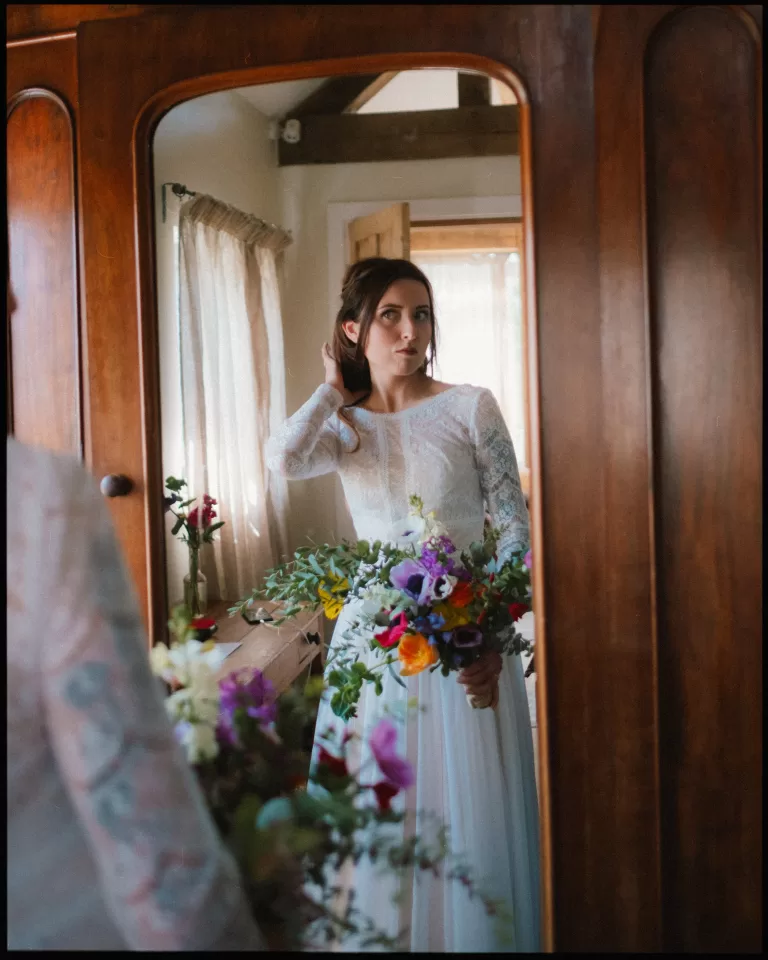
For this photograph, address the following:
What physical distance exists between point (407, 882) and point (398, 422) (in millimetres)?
603

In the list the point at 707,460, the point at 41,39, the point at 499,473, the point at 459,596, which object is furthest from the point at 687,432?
the point at 41,39

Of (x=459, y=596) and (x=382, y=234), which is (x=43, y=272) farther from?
(x=459, y=596)

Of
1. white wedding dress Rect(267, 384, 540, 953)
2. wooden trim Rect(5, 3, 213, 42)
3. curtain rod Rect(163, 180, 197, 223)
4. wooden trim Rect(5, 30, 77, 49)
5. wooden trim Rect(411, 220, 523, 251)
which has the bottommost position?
white wedding dress Rect(267, 384, 540, 953)

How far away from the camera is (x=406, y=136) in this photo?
1069 millimetres

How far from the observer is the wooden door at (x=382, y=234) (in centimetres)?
107

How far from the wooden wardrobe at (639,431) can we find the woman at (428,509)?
0.19ft

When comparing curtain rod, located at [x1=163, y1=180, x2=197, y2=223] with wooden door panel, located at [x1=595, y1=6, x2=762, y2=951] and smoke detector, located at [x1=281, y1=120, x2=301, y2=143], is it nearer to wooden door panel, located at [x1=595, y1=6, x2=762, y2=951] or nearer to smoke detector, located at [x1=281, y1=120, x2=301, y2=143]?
smoke detector, located at [x1=281, y1=120, x2=301, y2=143]

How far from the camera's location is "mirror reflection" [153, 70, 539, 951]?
1.06m

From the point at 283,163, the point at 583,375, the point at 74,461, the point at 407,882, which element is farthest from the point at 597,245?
the point at 407,882

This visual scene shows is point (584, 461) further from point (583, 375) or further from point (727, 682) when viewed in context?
point (727, 682)

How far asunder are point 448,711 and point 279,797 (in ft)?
1.15

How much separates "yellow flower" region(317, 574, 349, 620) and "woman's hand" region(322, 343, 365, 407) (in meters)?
0.23

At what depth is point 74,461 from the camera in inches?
27.1

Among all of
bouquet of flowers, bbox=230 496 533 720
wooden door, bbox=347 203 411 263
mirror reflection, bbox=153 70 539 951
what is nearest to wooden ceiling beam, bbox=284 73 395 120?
mirror reflection, bbox=153 70 539 951
